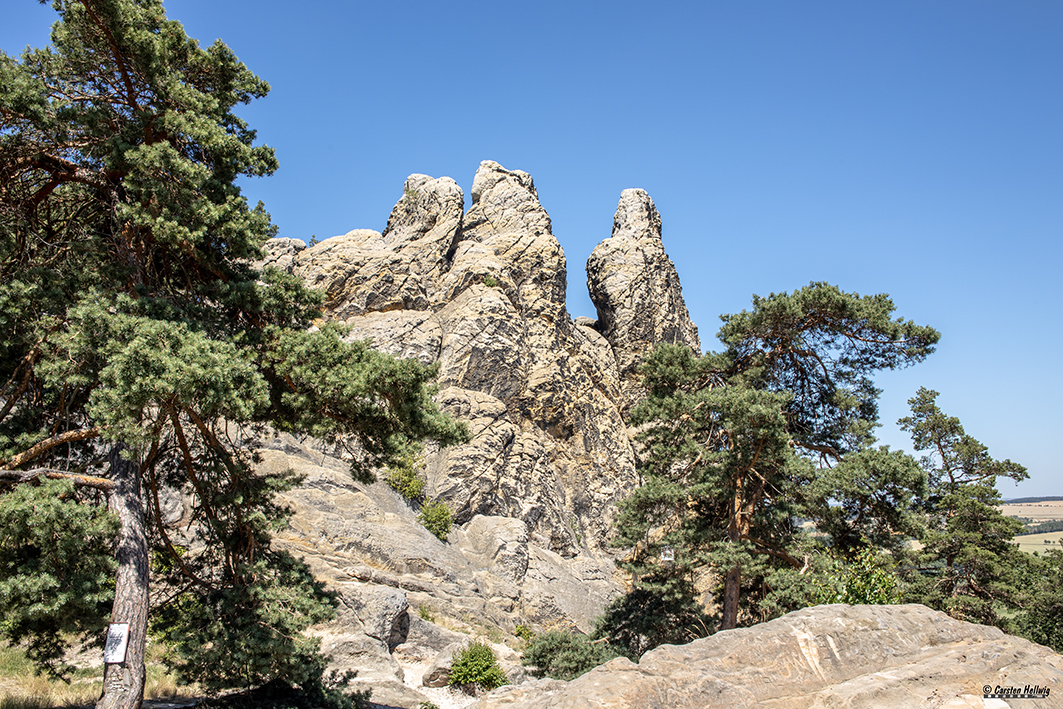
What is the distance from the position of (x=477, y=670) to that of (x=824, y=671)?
1146 cm

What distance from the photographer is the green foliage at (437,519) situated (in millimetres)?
26438

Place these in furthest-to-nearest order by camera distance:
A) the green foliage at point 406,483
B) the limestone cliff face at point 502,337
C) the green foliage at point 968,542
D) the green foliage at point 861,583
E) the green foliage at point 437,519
A: the limestone cliff face at point 502,337 → the green foliage at point 406,483 → the green foliage at point 437,519 → the green foliage at point 968,542 → the green foliage at point 861,583

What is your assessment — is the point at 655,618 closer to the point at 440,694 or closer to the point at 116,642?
the point at 440,694

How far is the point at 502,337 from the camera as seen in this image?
1371 inches

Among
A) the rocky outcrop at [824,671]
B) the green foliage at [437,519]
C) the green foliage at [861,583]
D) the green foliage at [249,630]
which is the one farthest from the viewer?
the green foliage at [437,519]

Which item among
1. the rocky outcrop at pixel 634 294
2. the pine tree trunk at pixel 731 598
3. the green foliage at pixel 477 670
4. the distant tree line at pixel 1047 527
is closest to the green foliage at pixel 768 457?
the pine tree trunk at pixel 731 598

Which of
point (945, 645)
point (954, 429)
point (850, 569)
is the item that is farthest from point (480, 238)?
point (945, 645)

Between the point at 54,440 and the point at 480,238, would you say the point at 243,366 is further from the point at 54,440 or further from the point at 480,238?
the point at 480,238

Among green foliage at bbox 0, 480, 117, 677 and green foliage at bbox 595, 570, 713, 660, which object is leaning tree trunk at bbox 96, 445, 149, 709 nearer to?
green foliage at bbox 0, 480, 117, 677

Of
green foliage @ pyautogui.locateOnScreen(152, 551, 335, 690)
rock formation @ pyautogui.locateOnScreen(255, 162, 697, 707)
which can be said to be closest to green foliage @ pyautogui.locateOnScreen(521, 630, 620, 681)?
rock formation @ pyautogui.locateOnScreen(255, 162, 697, 707)

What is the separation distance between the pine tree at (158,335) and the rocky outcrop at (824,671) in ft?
17.0

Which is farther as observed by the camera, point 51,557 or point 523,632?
point 523,632

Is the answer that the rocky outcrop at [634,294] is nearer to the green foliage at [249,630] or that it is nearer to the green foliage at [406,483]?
the green foliage at [406,483]

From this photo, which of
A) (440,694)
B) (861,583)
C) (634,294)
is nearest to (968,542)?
(861,583)
